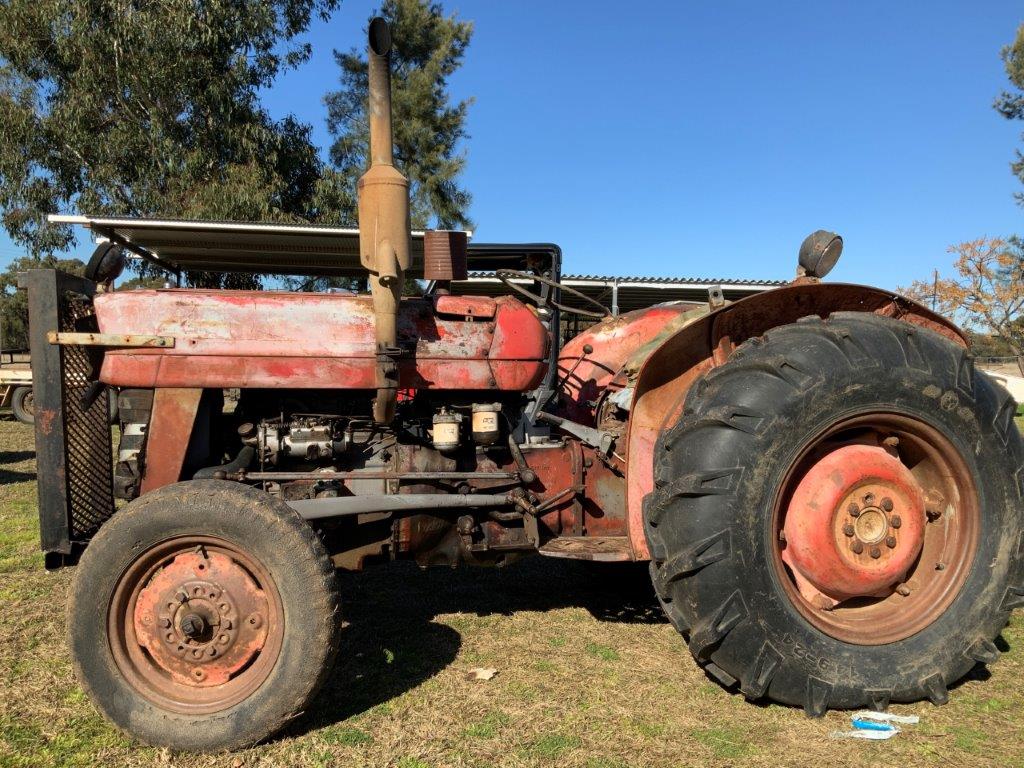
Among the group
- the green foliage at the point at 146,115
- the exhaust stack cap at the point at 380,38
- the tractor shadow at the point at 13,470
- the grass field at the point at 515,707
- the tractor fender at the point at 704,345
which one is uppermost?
the green foliage at the point at 146,115

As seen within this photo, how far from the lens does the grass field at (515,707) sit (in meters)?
2.30

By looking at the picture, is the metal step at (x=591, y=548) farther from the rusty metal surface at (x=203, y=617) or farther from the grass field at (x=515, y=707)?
the rusty metal surface at (x=203, y=617)

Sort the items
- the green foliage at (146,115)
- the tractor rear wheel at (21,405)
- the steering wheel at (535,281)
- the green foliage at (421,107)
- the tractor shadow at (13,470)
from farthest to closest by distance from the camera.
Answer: the green foliage at (421,107) → the tractor rear wheel at (21,405) → the green foliage at (146,115) → the tractor shadow at (13,470) → the steering wheel at (535,281)

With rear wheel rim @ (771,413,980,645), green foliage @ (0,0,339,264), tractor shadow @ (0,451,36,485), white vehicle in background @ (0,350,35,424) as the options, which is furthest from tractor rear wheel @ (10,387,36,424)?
rear wheel rim @ (771,413,980,645)

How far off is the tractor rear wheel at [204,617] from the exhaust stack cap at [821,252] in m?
2.43

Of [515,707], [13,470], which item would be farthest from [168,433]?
[13,470]

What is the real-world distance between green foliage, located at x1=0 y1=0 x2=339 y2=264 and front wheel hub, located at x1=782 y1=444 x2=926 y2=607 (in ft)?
35.9

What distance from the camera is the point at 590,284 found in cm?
1234

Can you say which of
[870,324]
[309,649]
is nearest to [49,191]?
[309,649]

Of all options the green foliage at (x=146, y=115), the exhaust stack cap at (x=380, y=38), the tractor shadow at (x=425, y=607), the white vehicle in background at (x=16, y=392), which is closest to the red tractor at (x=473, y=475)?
the exhaust stack cap at (x=380, y=38)

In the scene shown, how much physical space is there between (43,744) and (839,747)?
2733 millimetres

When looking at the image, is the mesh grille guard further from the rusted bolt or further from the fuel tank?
the rusted bolt

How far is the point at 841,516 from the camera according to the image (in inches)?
103

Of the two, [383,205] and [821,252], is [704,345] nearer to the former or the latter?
[821,252]
